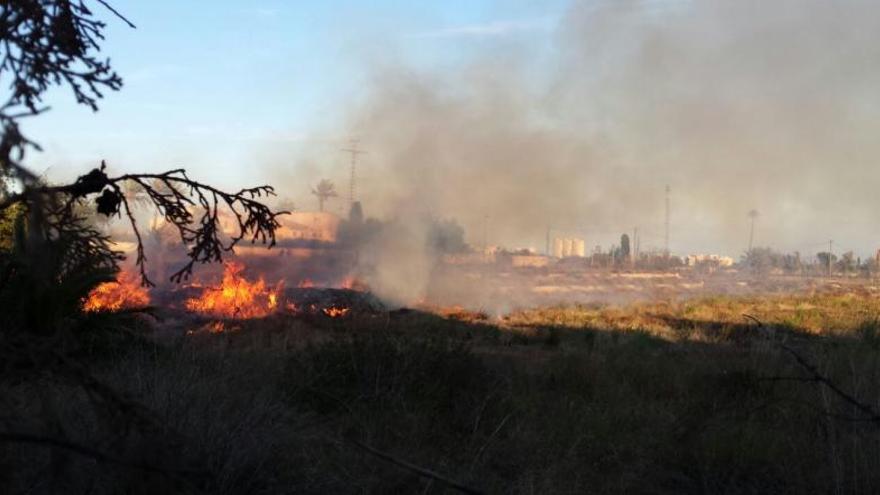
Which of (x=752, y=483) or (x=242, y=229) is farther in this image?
(x=752, y=483)

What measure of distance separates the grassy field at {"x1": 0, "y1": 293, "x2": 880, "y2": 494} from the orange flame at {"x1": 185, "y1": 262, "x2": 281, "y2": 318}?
13727mm

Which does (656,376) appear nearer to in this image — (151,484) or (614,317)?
(151,484)

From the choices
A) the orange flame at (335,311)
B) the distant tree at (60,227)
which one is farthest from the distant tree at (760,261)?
the distant tree at (60,227)

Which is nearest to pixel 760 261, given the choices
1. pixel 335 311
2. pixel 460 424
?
pixel 335 311

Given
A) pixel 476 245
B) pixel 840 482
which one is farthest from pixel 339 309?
pixel 476 245

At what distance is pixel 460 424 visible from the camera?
24.3 ft

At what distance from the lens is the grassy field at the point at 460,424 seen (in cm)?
423

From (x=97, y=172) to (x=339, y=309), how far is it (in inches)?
970

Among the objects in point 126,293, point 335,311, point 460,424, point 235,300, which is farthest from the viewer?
point 335,311

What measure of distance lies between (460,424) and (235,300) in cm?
1955

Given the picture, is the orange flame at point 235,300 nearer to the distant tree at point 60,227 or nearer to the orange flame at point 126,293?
the orange flame at point 126,293

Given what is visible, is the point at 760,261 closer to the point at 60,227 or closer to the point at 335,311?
the point at 335,311

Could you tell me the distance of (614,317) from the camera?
91.0ft

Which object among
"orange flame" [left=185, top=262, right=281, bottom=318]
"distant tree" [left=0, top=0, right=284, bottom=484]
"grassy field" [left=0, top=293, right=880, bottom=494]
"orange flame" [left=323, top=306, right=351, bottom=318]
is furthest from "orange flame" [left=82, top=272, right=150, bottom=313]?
"distant tree" [left=0, top=0, right=284, bottom=484]
